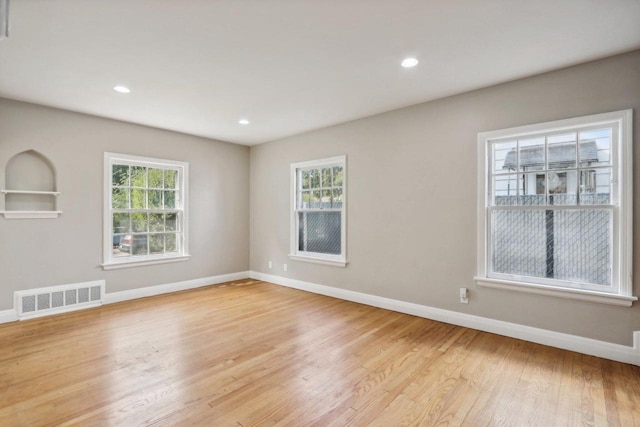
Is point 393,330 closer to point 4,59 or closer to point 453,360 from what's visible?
point 453,360

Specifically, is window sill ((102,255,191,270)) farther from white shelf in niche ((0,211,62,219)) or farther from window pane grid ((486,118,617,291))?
window pane grid ((486,118,617,291))

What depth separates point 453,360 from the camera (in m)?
2.62

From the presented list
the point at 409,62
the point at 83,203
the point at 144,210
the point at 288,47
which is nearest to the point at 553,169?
the point at 409,62

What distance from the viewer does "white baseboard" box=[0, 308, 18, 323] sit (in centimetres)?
350

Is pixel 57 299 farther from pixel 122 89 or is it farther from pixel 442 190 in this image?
pixel 442 190

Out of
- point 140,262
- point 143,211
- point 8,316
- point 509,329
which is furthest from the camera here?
point 143,211

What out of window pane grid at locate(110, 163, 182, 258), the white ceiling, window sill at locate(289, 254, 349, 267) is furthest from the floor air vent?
window sill at locate(289, 254, 349, 267)

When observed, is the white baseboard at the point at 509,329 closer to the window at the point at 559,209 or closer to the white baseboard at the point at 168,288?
the window at the point at 559,209

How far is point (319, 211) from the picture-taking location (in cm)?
496

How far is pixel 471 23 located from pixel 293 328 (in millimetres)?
3212

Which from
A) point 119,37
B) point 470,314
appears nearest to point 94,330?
point 119,37

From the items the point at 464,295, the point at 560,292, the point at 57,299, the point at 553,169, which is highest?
the point at 553,169

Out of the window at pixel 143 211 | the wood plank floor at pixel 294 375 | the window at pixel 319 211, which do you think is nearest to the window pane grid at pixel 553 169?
the wood plank floor at pixel 294 375

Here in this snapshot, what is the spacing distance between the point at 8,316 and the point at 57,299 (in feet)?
1.47
